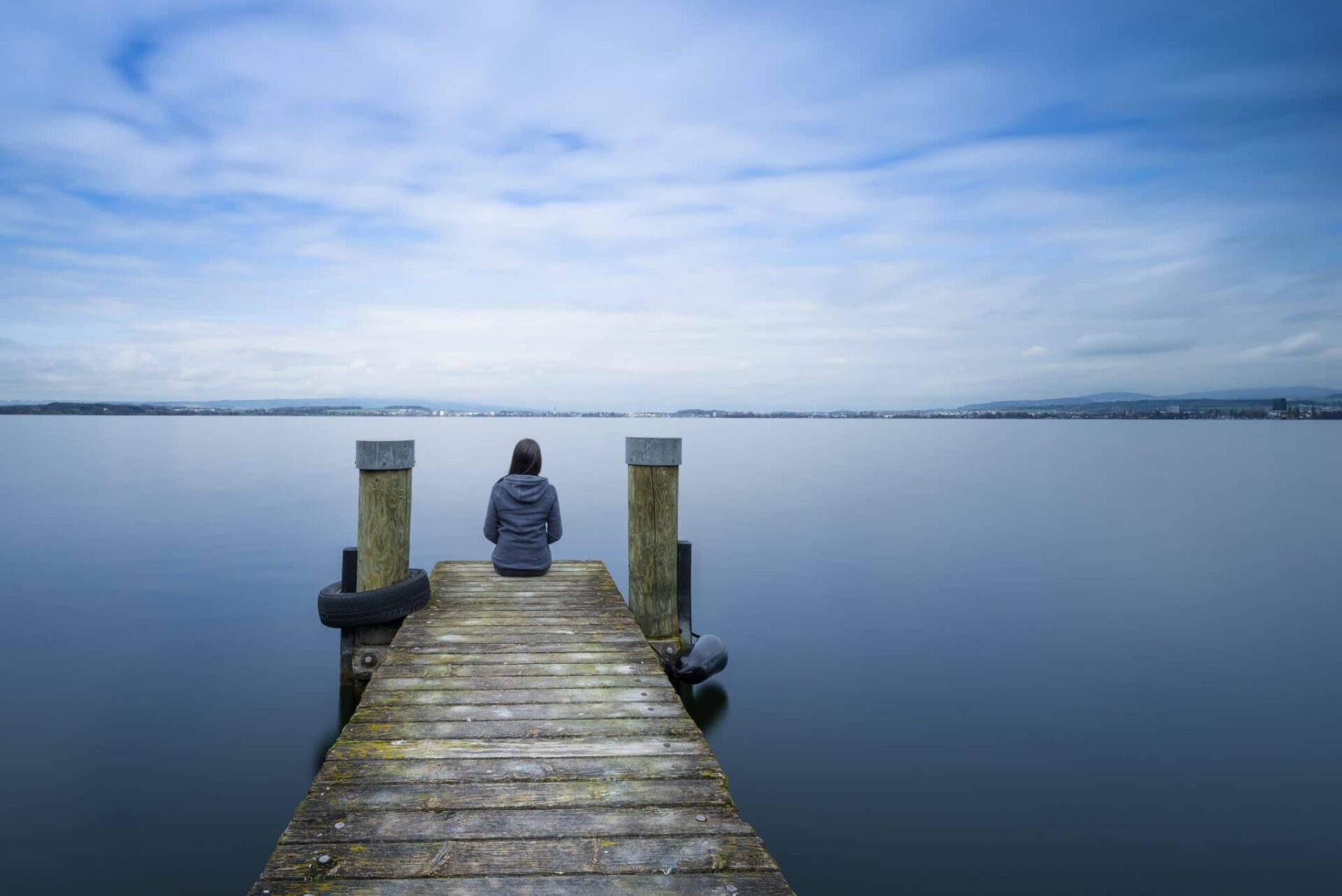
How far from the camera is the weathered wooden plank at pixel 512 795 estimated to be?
3.49 meters

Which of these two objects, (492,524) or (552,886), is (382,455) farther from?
(552,886)

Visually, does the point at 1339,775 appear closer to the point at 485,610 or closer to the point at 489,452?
the point at 485,610

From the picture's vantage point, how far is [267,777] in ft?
23.9

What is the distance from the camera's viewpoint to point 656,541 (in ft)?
24.9

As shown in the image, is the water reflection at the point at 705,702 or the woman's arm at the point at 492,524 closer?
the woman's arm at the point at 492,524

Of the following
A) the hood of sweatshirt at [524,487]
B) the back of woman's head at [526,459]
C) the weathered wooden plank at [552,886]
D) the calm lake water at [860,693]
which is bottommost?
the calm lake water at [860,693]

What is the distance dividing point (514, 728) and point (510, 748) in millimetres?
267

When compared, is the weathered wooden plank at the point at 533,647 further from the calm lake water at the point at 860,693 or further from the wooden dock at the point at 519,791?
the calm lake water at the point at 860,693

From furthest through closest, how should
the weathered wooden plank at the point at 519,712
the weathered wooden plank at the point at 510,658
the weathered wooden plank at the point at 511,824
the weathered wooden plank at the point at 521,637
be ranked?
1. the weathered wooden plank at the point at 521,637
2. the weathered wooden plank at the point at 510,658
3. the weathered wooden plank at the point at 519,712
4. the weathered wooden plank at the point at 511,824

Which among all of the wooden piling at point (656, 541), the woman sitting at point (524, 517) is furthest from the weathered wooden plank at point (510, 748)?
the woman sitting at point (524, 517)

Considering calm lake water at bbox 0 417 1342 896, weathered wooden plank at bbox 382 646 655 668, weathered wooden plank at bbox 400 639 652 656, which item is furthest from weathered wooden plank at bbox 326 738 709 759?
calm lake water at bbox 0 417 1342 896

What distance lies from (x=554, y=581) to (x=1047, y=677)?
22.6ft

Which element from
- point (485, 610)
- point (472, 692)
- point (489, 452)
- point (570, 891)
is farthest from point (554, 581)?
point (489, 452)

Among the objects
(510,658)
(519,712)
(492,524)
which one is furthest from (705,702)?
(519,712)
